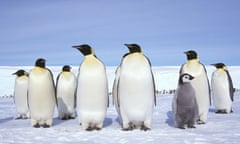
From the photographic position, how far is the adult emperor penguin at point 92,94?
7262mm

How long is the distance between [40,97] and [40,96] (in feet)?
0.07

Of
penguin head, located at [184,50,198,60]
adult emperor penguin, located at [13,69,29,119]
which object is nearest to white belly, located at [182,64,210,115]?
penguin head, located at [184,50,198,60]

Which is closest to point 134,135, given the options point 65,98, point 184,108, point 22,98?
point 184,108

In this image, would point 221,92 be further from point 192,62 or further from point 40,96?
point 40,96

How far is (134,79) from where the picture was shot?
707 cm

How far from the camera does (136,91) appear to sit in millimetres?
7043

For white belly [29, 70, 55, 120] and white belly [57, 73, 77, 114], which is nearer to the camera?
white belly [29, 70, 55, 120]

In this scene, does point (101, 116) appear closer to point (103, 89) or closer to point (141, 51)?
point (103, 89)

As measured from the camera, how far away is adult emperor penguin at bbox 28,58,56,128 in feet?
26.2

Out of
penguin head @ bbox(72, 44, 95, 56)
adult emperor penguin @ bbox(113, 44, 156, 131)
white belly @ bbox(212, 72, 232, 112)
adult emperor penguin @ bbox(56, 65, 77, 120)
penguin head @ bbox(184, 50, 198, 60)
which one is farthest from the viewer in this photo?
white belly @ bbox(212, 72, 232, 112)

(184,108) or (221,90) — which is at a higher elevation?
(221,90)

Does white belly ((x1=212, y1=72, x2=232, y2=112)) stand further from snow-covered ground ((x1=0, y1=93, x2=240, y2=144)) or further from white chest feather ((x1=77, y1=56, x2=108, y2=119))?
white chest feather ((x1=77, y1=56, x2=108, y2=119))

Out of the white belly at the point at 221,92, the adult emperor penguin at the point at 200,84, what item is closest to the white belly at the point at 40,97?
the adult emperor penguin at the point at 200,84

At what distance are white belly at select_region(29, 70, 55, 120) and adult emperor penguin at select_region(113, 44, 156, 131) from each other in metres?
Result: 1.72
